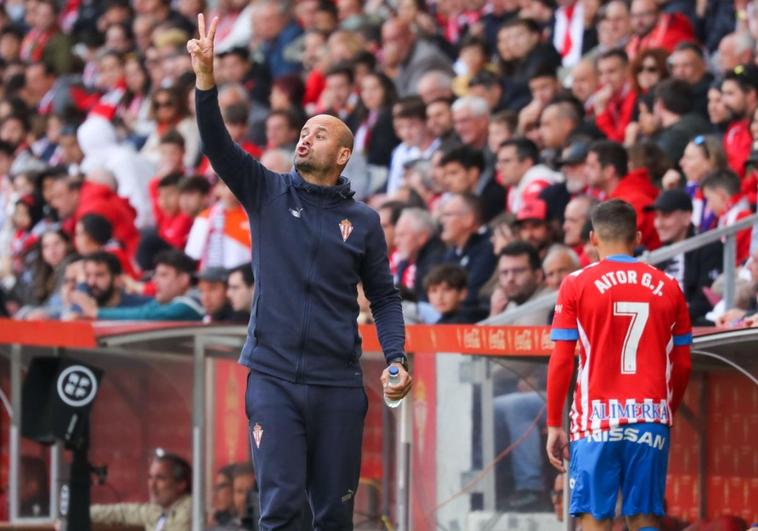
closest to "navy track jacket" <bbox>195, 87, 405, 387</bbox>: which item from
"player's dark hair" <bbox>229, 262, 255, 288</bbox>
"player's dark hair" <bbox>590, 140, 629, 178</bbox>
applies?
"player's dark hair" <bbox>590, 140, 629, 178</bbox>

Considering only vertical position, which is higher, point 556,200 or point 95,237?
point 95,237

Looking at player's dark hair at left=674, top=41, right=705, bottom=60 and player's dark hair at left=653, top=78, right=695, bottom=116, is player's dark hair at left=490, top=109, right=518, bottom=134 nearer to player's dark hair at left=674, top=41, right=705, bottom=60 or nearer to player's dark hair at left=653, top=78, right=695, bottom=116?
player's dark hair at left=674, top=41, right=705, bottom=60

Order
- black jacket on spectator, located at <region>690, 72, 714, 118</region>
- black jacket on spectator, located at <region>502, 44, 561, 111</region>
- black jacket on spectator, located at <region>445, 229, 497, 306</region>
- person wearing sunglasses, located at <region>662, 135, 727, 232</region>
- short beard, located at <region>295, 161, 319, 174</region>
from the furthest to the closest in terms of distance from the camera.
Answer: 1. black jacket on spectator, located at <region>502, 44, 561, 111</region>
2. black jacket on spectator, located at <region>690, 72, 714, 118</region>
3. black jacket on spectator, located at <region>445, 229, 497, 306</region>
4. person wearing sunglasses, located at <region>662, 135, 727, 232</region>
5. short beard, located at <region>295, 161, 319, 174</region>

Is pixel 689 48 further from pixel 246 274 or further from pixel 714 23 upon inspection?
pixel 246 274

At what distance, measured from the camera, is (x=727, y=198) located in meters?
11.1

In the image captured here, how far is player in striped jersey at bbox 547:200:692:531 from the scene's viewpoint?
7.57 m

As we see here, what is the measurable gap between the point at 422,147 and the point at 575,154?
8.95ft

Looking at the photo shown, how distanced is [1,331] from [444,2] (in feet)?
27.0

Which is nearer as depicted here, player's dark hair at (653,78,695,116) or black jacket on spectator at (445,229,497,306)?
black jacket on spectator at (445,229,497,306)

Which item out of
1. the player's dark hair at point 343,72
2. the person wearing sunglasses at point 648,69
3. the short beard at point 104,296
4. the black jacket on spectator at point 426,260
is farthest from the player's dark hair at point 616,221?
the player's dark hair at point 343,72

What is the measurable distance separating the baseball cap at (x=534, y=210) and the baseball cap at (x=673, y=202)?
1.50 meters

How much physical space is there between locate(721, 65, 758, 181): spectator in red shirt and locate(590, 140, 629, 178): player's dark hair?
794mm

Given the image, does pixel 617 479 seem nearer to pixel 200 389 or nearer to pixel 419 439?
pixel 419 439

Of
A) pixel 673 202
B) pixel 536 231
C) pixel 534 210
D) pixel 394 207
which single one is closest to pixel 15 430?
pixel 394 207
